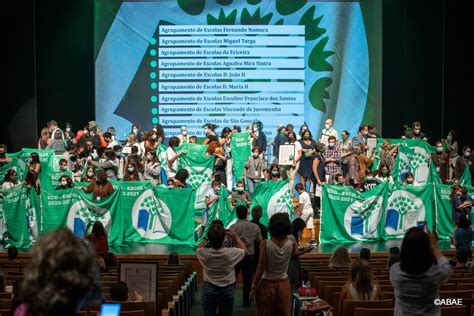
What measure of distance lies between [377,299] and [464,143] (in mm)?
19696

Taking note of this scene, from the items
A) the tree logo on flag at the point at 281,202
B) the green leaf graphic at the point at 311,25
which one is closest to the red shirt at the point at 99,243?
the tree logo on flag at the point at 281,202

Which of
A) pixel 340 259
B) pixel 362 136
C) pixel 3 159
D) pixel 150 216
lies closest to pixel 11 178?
pixel 3 159

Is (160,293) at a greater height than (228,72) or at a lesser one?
lesser

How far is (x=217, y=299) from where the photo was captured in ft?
27.6

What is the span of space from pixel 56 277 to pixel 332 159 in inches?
681

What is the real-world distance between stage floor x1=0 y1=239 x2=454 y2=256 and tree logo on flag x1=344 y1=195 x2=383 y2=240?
258 mm

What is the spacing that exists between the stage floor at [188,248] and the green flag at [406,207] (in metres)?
0.31

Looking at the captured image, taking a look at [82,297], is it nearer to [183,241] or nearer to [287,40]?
[183,241]

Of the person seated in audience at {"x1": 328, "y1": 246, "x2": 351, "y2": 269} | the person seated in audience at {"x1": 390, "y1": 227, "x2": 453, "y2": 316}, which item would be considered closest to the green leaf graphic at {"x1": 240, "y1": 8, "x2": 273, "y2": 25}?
the person seated in audience at {"x1": 328, "y1": 246, "x2": 351, "y2": 269}

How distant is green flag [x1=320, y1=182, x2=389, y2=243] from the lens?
55.2 feet

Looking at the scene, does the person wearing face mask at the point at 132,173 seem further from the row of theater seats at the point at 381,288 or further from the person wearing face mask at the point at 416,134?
the person wearing face mask at the point at 416,134

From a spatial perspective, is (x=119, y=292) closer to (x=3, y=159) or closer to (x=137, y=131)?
(x=3, y=159)

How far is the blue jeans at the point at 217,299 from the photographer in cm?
839

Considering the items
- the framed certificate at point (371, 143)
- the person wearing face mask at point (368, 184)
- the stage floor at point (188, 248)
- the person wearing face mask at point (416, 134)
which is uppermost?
the person wearing face mask at point (416, 134)
